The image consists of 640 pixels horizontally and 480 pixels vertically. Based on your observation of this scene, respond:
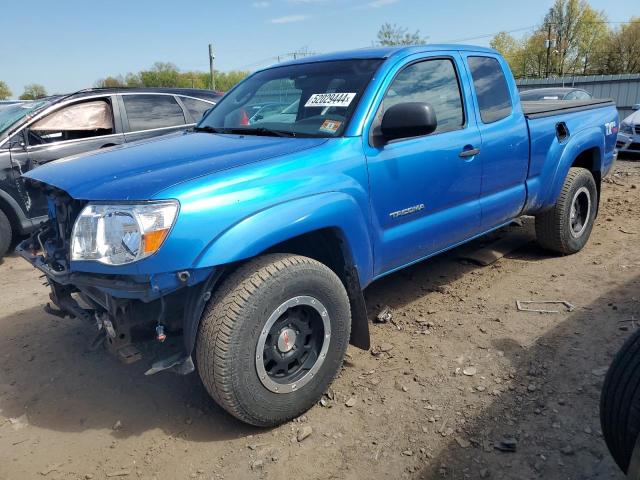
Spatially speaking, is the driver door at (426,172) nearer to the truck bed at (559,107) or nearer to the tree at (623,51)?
the truck bed at (559,107)

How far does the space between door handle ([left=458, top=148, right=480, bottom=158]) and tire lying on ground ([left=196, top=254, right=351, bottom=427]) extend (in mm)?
1375

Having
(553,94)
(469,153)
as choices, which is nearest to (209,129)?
(469,153)

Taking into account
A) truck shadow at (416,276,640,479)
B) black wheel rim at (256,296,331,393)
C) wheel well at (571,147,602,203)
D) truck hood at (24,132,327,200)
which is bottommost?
truck shadow at (416,276,640,479)

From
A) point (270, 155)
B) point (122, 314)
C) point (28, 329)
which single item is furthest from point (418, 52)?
point (28, 329)

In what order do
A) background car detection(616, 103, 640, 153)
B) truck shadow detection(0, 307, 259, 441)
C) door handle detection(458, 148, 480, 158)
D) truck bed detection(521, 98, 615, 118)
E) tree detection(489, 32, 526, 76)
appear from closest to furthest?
1. truck shadow detection(0, 307, 259, 441)
2. door handle detection(458, 148, 480, 158)
3. truck bed detection(521, 98, 615, 118)
4. background car detection(616, 103, 640, 153)
5. tree detection(489, 32, 526, 76)

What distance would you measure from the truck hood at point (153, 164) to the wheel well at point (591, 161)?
339cm

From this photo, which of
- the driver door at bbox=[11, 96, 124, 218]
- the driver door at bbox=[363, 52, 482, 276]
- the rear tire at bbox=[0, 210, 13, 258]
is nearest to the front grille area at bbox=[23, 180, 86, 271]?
the driver door at bbox=[363, 52, 482, 276]

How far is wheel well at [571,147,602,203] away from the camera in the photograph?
16.5ft

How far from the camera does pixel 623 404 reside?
1899 mm

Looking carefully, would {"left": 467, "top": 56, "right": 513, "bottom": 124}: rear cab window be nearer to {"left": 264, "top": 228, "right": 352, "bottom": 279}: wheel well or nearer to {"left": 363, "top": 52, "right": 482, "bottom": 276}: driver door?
{"left": 363, "top": 52, "right": 482, "bottom": 276}: driver door

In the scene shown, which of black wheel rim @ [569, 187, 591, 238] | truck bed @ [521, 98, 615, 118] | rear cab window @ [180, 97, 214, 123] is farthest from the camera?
rear cab window @ [180, 97, 214, 123]

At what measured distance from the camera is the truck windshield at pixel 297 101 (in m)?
3.03

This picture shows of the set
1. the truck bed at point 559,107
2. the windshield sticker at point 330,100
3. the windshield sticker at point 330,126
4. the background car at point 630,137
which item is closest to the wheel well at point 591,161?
the truck bed at point 559,107

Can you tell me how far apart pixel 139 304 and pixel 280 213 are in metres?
0.80
